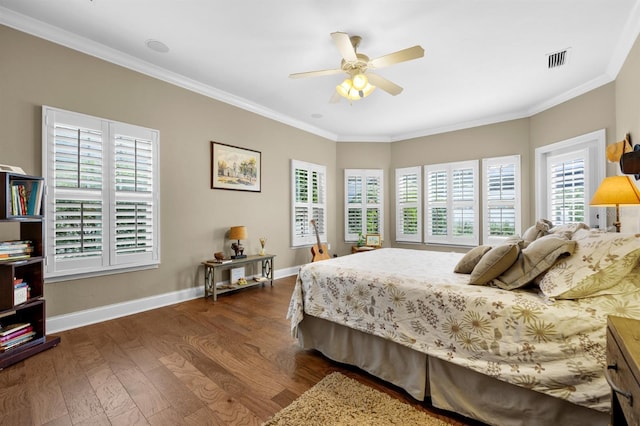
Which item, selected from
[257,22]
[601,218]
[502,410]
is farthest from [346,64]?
[601,218]

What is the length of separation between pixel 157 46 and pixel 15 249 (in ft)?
7.49

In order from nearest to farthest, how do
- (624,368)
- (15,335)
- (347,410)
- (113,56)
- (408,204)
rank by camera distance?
(624,368), (347,410), (15,335), (113,56), (408,204)

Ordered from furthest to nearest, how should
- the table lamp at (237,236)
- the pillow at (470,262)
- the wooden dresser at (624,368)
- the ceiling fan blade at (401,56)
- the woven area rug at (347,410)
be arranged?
the table lamp at (237,236), the ceiling fan blade at (401,56), the pillow at (470,262), the woven area rug at (347,410), the wooden dresser at (624,368)

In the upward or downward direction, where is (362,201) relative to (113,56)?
downward

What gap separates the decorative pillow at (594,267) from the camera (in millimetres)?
1305

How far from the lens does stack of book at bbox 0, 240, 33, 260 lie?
83.7 inches

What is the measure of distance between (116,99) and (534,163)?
5.93 meters

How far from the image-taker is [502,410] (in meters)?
1.43

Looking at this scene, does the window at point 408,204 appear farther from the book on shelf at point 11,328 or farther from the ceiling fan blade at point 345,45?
the book on shelf at point 11,328

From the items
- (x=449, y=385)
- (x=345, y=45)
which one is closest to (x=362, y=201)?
(x=345, y=45)

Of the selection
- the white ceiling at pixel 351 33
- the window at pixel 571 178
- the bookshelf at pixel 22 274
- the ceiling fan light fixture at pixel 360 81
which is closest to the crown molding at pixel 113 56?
the white ceiling at pixel 351 33

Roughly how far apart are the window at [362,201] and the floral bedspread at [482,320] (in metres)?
3.82

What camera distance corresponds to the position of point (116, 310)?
301 cm

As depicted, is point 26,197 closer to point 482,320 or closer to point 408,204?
point 482,320
